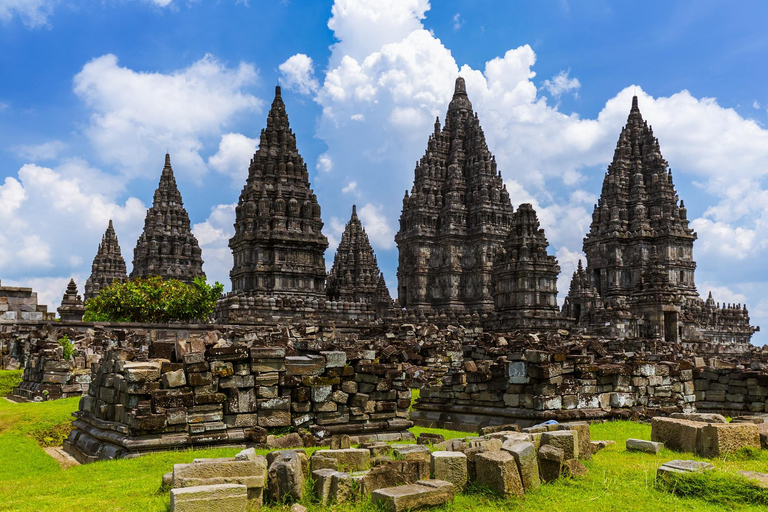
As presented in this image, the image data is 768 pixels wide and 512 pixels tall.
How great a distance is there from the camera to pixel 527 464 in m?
6.53

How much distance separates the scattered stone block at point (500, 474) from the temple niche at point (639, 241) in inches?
1670

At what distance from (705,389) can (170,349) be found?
1278cm

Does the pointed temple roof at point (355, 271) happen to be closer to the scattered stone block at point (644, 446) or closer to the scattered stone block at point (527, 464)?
the scattered stone block at point (644, 446)

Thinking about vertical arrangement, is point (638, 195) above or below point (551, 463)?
above

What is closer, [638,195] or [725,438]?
[725,438]

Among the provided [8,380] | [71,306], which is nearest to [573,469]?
[8,380]

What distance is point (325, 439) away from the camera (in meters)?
10.5

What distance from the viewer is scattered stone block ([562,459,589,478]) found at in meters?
7.02

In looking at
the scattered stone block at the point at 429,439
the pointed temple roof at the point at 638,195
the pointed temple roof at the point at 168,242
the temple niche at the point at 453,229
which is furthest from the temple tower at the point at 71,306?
the pointed temple roof at the point at 638,195

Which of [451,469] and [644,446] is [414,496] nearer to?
[451,469]

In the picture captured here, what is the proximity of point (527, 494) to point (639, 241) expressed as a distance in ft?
164

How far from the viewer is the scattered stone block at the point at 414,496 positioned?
18.9 feet

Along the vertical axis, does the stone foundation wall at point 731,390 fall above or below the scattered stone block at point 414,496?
above

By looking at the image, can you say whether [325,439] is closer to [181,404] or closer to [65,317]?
[181,404]
